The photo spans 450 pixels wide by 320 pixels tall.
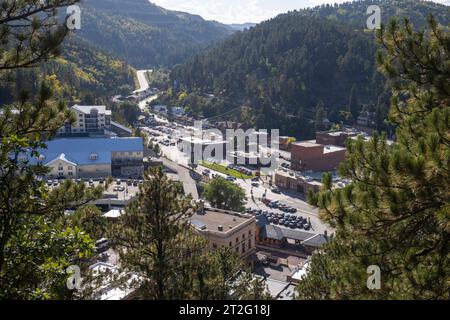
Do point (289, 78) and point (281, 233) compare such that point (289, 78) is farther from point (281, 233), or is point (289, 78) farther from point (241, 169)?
point (281, 233)

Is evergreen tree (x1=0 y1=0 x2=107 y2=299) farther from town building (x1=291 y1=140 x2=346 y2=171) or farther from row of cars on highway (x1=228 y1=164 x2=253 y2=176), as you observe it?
town building (x1=291 y1=140 x2=346 y2=171)

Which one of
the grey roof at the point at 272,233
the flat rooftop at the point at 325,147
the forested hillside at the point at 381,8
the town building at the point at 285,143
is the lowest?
the town building at the point at 285,143

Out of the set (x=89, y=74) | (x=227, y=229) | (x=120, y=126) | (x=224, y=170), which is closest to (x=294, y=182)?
(x=224, y=170)

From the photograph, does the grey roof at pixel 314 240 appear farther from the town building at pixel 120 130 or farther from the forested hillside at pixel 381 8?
the forested hillside at pixel 381 8

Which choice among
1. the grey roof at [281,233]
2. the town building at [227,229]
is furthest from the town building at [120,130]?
the town building at [227,229]

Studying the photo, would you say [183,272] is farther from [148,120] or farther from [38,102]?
[148,120]
